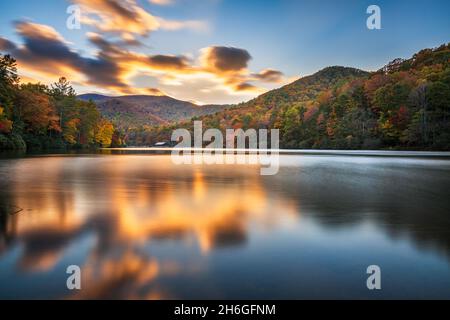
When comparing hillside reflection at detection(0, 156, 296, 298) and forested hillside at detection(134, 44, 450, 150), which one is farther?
forested hillside at detection(134, 44, 450, 150)

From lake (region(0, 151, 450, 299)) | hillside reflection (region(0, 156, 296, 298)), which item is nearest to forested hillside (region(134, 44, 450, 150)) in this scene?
lake (region(0, 151, 450, 299))

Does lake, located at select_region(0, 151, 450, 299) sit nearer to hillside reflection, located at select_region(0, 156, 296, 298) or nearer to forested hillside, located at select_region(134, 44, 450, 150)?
hillside reflection, located at select_region(0, 156, 296, 298)

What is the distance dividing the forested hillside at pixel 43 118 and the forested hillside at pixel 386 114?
198 ft

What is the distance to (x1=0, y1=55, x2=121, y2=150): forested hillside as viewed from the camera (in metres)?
51.5

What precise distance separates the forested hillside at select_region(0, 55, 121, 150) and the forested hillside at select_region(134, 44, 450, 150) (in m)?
60.5

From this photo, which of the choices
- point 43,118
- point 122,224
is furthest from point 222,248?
point 43,118

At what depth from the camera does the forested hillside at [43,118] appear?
169 ft

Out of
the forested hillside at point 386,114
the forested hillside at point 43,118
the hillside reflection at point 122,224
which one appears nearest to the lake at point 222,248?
the hillside reflection at point 122,224

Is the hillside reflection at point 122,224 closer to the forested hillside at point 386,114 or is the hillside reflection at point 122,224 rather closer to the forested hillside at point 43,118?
the forested hillside at point 43,118

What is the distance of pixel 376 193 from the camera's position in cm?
1195

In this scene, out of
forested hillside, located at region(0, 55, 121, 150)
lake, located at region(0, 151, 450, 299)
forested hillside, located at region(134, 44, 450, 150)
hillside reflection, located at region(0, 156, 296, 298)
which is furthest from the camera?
forested hillside, located at region(134, 44, 450, 150)

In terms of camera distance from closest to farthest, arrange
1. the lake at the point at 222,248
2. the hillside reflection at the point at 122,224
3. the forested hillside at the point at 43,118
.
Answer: the lake at the point at 222,248, the hillside reflection at the point at 122,224, the forested hillside at the point at 43,118

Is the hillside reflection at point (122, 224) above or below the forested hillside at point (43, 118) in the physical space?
below
